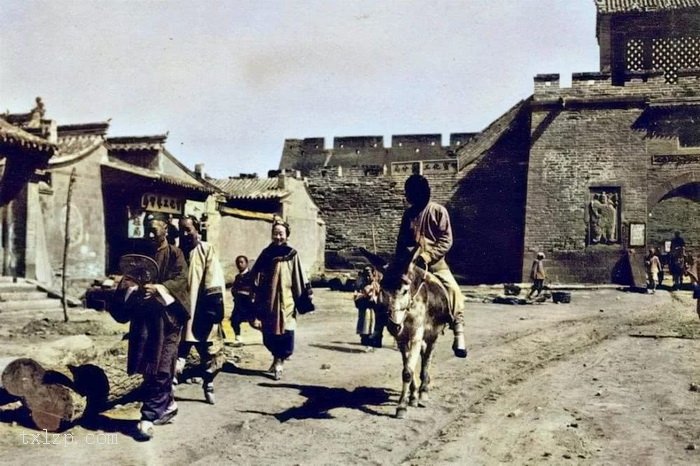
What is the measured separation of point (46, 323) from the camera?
11.3m

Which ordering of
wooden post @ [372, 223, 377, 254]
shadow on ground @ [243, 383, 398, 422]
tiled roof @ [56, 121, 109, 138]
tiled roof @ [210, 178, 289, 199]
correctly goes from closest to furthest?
shadow on ground @ [243, 383, 398, 422] < tiled roof @ [56, 121, 109, 138] < tiled roof @ [210, 178, 289, 199] < wooden post @ [372, 223, 377, 254]

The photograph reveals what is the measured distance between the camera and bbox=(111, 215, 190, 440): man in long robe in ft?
17.1

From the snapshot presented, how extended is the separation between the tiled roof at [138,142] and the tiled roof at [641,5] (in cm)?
1672

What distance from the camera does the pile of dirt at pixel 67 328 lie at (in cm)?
1077

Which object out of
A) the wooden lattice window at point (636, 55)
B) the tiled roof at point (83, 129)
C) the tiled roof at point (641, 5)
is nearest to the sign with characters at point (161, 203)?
the tiled roof at point (83, 129)

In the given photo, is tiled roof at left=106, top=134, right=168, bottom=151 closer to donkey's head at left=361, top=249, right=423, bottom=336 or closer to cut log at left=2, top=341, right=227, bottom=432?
cut log at left=2, top=341, right=227, bottom=432

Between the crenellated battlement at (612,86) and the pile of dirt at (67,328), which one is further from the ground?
the crenellated battlement at (612,86)

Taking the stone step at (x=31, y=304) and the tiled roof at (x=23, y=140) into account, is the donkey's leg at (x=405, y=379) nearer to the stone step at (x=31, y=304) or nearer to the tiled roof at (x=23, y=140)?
the stone step at (x=31, y=304)

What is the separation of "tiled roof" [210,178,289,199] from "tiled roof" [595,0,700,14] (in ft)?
45.1

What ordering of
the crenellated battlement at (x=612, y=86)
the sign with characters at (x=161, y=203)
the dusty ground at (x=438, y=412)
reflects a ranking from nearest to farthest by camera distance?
the dusty ground at (x=438, y=412), the sign with characters at (x=161, y=203), the crenellated battlement at (x=612, y=86)

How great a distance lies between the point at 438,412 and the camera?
620 centimetres

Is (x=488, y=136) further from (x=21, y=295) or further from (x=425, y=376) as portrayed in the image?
(x=425, y=376)

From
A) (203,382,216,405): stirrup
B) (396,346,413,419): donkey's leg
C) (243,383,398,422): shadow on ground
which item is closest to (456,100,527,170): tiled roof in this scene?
(243,383,398,422): shadow on ground

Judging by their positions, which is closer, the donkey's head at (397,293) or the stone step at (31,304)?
the donkey's head at (397,293)
